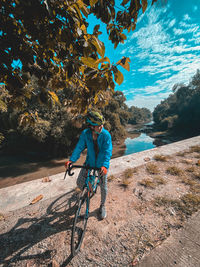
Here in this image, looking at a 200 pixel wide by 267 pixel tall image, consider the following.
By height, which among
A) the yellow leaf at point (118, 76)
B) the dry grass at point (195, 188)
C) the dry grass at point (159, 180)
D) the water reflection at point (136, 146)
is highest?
the yellow leaf at point (118, 76)

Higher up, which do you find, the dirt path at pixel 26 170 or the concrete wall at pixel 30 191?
the concrete wall at pixel 30 191

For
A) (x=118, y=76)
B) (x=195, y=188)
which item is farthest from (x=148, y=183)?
(x=118, y=76)

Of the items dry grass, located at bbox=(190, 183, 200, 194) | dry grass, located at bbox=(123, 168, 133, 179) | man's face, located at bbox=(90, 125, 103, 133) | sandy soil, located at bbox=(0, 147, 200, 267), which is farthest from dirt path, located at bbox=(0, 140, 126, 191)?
dry grass, located at bbox=(190, 183, 200, 194)

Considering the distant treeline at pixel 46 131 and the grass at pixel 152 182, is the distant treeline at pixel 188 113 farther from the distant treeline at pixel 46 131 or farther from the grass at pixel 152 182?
the grass at pixel 152 182

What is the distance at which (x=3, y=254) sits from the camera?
147 cm

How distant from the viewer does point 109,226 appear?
1.83 m

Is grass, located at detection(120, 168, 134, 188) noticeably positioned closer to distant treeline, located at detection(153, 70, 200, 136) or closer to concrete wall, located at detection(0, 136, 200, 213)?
concrete wall, located at detection(0, 136, 200, 213)

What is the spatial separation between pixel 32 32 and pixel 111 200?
2.96 m

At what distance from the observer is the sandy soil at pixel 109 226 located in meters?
1.41

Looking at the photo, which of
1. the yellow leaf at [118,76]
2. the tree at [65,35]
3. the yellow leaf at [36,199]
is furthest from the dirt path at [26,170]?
the yellow leaf at [118,76]

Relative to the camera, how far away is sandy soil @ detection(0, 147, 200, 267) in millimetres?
1413

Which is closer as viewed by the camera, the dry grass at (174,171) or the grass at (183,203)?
the grass at (183,203)

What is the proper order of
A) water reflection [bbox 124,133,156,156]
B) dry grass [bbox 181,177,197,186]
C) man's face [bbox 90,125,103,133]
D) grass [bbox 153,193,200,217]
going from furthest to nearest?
water reflection [bbox 124,133,156,156], dry grass [bbox 181,177,197,186], grass [bbox 153,193,200,217], man's face [bbox 90,125,103,133]

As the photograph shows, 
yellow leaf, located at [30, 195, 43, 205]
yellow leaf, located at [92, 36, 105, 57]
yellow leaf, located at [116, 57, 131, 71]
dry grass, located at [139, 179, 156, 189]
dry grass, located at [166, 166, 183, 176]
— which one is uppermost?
yellow leaf, located at [92, 36, 105, 57]
